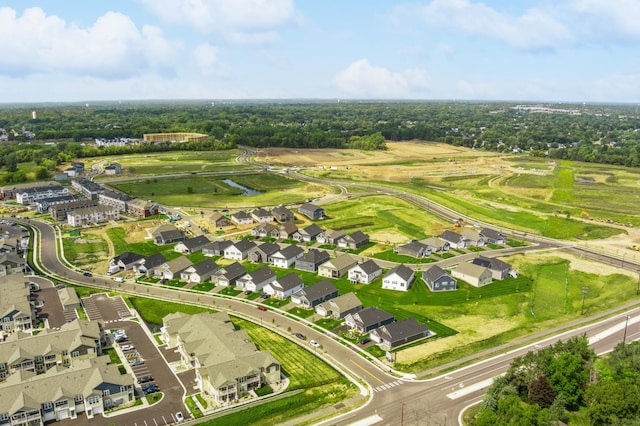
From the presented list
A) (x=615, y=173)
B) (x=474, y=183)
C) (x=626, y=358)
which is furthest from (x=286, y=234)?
(x=615, y=173)

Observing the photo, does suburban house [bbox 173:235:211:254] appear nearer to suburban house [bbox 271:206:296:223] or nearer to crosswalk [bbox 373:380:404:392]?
suburban house [bbox 271:206:296:223]

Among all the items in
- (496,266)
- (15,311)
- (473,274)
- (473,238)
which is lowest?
(15,311)

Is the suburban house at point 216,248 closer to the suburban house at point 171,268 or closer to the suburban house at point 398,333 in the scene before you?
the suburban house at point 171,268

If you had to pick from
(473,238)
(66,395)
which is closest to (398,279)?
(473,238)

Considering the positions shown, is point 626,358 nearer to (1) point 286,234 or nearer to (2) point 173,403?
(2) point 173,403

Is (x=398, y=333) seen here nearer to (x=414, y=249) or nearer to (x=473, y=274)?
(x=473, y=274)

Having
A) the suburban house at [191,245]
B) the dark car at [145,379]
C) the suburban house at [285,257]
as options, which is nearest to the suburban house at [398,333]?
the dark car at [145,379]
